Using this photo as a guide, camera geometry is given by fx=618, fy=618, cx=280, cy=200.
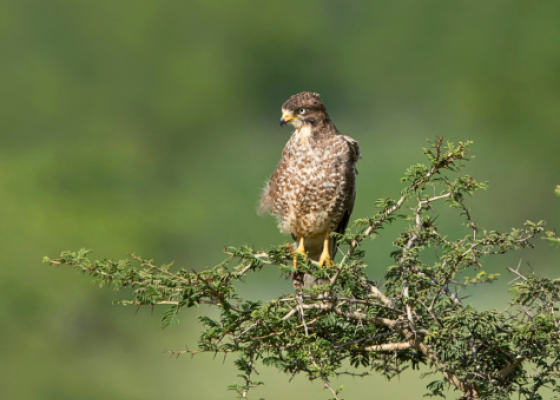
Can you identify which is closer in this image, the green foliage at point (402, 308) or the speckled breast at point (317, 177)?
the green foliage at point (402, 308)

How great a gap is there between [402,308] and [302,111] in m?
1.50

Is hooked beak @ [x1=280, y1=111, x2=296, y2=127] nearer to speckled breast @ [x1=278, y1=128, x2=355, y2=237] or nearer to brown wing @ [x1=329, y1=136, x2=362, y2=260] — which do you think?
speckled breast @ [x1=278, y1=128, x2=355, y2=237]

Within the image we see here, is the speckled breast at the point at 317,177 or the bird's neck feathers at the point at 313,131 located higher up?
the bird's neck feathers at the point at 313,131

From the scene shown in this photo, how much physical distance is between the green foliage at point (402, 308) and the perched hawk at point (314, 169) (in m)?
1.13

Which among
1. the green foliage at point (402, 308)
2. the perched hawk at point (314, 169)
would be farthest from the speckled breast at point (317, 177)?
the green foliage at point (402, 308)

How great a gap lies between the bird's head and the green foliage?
1254 millimetres

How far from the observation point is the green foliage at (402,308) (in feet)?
5.95

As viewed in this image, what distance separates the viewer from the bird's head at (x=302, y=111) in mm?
3203

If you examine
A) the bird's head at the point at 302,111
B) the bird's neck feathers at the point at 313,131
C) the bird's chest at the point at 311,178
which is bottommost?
the bird's chest at the point at 311,178

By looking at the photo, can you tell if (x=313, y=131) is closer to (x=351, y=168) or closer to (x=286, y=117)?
(x=286, y=117)

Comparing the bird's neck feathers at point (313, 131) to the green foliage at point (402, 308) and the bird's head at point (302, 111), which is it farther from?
the green foliage at point (402, 308)

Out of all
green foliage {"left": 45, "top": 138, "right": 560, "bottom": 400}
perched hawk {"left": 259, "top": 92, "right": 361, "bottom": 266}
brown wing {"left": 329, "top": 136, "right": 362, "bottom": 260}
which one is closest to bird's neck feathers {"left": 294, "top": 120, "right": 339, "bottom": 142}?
perched hawk {"left": 259, "top": 92, "right": 361, "bottom": 266}

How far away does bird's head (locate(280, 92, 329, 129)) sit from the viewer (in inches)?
126

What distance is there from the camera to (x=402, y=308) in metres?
1.99
